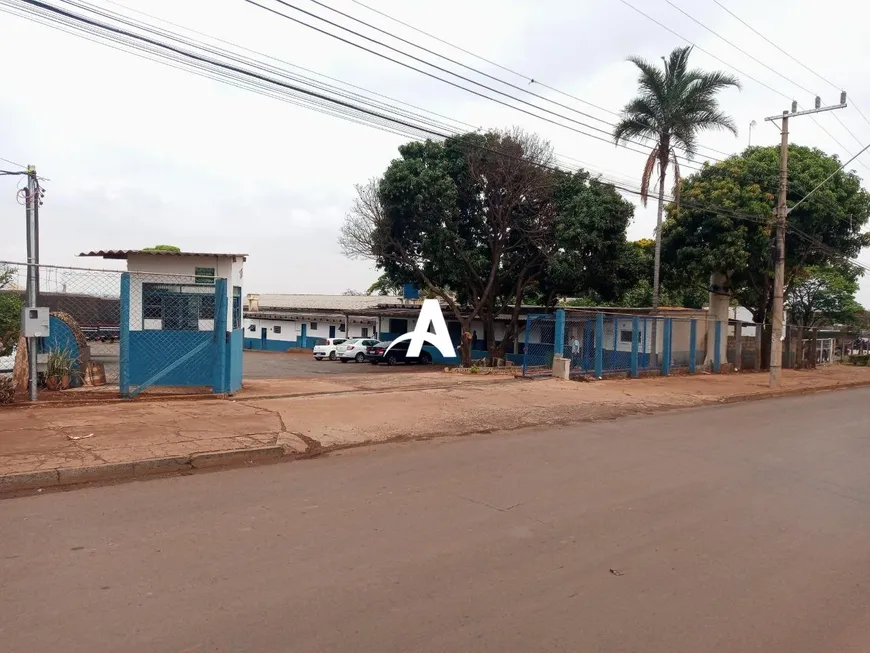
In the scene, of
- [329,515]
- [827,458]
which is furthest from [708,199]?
[329,515]

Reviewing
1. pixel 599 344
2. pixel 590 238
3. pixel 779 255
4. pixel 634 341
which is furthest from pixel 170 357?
pixel 590 238

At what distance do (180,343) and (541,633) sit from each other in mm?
9327

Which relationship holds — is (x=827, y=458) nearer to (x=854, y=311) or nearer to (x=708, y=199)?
(x=708, y=199)

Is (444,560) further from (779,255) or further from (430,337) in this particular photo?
(430,337)

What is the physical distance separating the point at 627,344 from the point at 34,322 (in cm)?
1690

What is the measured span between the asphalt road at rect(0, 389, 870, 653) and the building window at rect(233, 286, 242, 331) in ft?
18.2

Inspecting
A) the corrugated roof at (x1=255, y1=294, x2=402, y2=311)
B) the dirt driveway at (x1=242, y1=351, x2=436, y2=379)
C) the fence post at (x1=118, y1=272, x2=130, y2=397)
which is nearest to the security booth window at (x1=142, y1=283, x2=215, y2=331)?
the fence post at (x1=118, y1=272, x2=130, y2=397)

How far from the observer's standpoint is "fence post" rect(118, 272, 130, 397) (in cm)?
1061

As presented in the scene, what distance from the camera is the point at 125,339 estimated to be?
10.8 meters

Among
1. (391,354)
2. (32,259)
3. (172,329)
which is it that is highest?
(32,259)

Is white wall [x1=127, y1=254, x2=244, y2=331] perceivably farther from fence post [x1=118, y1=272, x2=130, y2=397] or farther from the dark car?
the dark car

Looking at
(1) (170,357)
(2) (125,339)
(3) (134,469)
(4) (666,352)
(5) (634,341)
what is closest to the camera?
(3) (134,469)

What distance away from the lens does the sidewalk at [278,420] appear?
23.0 feet

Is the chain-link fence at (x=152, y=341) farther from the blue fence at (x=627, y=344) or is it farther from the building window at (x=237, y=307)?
the blue fence at (x=627, y=344)
